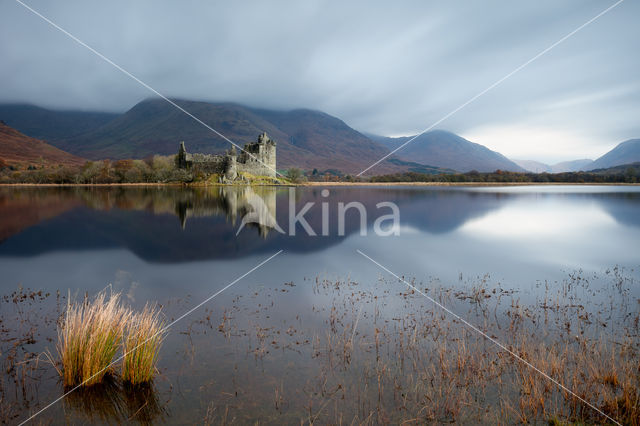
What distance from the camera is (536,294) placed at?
9727 millimetres

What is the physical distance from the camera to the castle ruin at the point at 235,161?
79.2m

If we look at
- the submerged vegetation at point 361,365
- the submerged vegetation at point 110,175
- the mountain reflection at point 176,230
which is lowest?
the submerged vegetation at point 361,365

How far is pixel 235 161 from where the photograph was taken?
80.6m

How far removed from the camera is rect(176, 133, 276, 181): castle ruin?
7918 centimetres

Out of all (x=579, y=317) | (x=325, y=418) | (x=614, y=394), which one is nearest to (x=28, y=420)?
(x=325, y=418)

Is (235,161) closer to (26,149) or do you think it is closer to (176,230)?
(176,230)

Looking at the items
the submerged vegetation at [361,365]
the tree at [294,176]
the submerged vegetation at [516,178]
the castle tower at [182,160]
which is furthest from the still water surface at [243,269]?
the submerged vegetation at [516,178]

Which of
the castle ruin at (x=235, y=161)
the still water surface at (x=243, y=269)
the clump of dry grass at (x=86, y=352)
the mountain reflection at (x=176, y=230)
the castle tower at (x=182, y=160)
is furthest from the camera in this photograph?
the castle tower at (x=182, y=160)

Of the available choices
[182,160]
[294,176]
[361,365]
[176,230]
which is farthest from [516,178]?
[361,365]

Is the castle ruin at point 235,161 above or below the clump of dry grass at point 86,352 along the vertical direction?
above

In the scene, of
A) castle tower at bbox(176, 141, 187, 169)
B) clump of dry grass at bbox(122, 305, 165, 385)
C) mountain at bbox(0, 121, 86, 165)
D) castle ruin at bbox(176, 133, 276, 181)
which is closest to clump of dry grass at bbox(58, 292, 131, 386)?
clump of dry grass at bbox(122, 305, 165, 385)

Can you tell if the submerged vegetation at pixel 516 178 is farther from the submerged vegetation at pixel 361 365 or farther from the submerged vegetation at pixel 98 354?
the submerged vegetation at pixel 98 354

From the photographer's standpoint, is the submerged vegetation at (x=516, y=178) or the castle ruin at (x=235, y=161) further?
the submerged vegetation at (x=516, y=178)

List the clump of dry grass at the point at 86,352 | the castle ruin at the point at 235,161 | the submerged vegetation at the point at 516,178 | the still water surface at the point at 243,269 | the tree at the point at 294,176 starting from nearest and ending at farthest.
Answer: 1. the clump of dry grass at the point at 86,352
2. the still water surface at the point at 243,269
3. the castle ruin at the point at 235,161
4. the tree at the point at 294,176
5. the submerged vegetation at the point at 516,178
